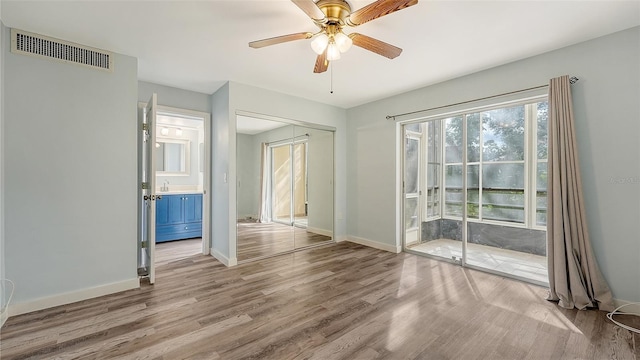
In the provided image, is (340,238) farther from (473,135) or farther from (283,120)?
(473,135)

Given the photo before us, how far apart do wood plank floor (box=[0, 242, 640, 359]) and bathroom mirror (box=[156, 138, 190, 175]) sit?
9.30 feet

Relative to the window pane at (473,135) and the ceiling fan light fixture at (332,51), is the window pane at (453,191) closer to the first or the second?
the window pane at (473,135)

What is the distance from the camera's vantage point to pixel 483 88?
10.8 ft

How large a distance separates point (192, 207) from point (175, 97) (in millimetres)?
2231

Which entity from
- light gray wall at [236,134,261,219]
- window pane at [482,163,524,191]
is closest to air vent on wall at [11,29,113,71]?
light gray wall at [236,134,261,219]

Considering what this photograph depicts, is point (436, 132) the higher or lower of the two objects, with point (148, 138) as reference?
higher

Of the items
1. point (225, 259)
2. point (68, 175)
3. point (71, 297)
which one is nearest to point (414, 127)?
point (225, 259)

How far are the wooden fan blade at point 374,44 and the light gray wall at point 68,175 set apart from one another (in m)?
2.49

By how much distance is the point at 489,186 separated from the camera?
12.8 feet

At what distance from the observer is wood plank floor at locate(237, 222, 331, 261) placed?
12.6 feet

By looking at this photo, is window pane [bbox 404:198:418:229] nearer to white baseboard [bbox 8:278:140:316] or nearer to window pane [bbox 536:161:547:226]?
window pane [bbox 536:161:547:226]

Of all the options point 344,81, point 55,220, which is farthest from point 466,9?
point 55,220

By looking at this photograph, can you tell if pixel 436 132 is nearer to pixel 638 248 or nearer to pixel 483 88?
pixel 483 88

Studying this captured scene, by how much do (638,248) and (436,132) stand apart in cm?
256
